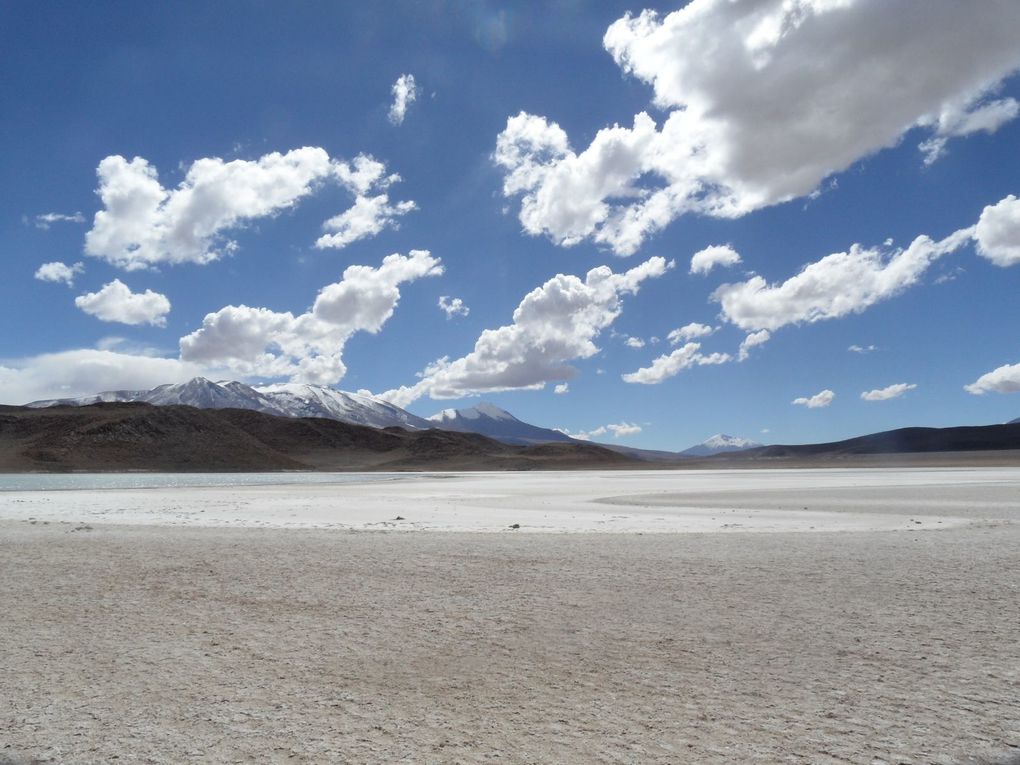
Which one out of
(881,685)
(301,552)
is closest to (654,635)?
(881,685)

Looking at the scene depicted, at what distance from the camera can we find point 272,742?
16.4ft

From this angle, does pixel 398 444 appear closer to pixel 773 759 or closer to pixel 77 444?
pixel 77 444

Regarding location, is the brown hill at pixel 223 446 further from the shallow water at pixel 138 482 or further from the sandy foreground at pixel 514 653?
the sandy foreground at pixel 514 653

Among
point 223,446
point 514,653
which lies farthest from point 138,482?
point 514,653

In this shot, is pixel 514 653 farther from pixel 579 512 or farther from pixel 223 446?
pixel 223 446

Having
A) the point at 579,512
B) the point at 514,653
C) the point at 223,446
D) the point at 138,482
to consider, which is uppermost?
the point at 223,446

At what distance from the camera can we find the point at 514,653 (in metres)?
7.08

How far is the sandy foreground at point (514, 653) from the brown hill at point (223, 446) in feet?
358

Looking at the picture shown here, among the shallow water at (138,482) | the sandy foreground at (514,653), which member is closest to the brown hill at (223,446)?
the shallow water at (138,482)

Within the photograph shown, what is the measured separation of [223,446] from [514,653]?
4999 inches

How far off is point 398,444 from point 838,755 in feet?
546

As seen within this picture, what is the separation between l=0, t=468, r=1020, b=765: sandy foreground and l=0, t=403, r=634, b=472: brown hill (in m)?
109

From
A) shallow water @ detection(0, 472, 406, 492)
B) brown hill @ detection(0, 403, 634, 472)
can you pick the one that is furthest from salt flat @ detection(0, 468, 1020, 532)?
brown hill @ detection(0, 403, 634, 472)

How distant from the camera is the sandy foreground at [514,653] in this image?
16.4 feet
